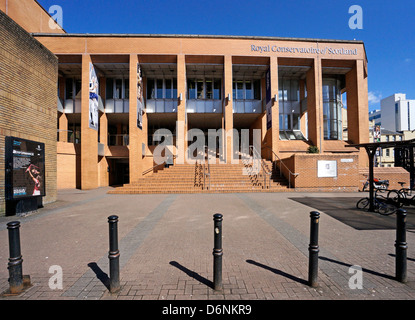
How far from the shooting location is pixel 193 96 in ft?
69.2

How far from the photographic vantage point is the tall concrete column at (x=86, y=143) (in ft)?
53.6

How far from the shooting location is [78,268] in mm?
3258

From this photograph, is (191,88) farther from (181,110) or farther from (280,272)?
(280,272)

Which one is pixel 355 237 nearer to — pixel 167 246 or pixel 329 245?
pixel 329 245

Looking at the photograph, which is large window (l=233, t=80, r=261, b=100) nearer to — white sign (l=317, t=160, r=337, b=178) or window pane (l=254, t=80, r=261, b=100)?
window pane (l=254, t=80, r=261, b=100)

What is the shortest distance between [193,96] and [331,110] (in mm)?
15706

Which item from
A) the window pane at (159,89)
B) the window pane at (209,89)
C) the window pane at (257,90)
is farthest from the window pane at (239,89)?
the window pane at (159,89)

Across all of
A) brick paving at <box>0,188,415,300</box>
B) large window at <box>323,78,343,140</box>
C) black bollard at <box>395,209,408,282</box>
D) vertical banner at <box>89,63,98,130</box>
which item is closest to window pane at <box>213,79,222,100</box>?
vertical banner at <box>89,63,98,130</box>

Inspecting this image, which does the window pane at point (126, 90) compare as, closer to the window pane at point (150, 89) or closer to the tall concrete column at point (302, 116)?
the window pane at point (150, 89)

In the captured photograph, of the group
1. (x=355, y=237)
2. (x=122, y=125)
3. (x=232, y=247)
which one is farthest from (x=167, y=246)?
(x=122, y=125)

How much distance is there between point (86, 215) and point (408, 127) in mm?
121638

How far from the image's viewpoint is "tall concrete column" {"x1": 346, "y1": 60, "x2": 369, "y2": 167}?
59.4ft

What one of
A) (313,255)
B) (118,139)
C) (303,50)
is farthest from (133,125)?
(303,50)

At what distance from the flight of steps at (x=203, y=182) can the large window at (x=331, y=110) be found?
11.1 metres
